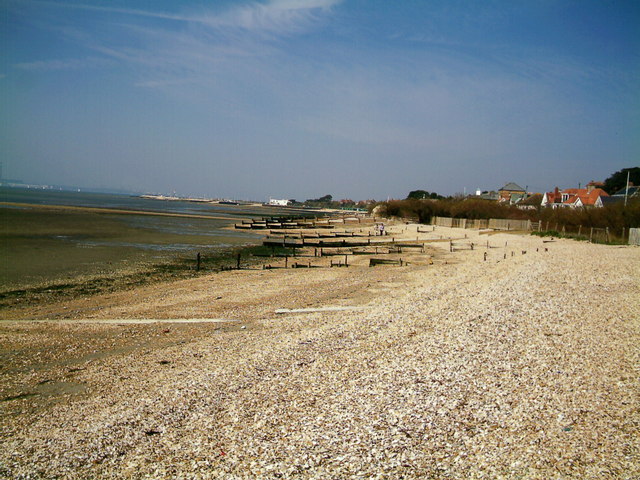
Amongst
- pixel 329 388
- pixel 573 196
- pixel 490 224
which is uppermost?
pixel 573 196

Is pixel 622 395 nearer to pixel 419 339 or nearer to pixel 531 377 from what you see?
pixel 531 377

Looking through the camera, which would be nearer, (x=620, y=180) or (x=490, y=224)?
(x=490, y=224)

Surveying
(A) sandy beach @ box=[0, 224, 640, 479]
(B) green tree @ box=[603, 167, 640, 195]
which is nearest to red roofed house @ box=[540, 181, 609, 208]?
(B) green tree @ box=[603, 167, 640, 195]

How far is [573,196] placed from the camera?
7625 centimetres

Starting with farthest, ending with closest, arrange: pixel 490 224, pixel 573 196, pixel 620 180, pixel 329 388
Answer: pixel 620 180, pixel 573 196, pixel 490 224, pixel 329 388

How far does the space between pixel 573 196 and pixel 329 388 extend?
8106 centimetres

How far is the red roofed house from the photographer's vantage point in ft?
221

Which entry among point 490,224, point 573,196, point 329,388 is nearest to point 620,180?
point 573,196

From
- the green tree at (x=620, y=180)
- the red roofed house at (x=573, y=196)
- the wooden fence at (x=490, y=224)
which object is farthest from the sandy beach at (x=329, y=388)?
the green tree at (x=620, y=180)

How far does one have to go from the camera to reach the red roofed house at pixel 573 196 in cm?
6724

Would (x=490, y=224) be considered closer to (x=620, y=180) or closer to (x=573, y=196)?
(x=573, y=196)

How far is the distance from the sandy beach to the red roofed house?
200ft

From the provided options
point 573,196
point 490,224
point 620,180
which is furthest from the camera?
point 620,180

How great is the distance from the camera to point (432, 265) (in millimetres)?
24484
